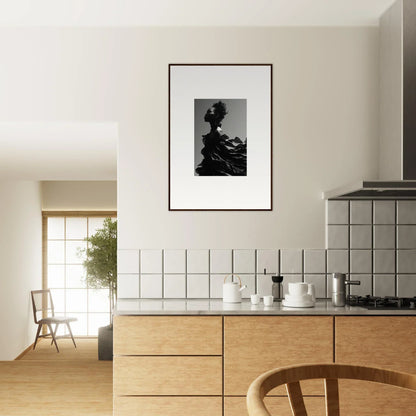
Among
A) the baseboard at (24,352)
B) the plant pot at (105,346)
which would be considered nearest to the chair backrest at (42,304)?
the baseboard at (24,352)

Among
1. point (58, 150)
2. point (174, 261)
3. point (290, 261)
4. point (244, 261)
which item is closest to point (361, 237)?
point (290, 261)

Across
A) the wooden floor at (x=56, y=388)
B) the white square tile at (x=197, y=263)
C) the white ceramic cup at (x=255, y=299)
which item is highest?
the white square tile at (x=197, y=263)

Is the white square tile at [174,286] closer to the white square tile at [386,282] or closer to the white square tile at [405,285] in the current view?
the white square tile at [386,282]

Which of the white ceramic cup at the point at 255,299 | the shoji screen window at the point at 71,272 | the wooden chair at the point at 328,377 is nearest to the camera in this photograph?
the wooden chair at the point at 328,377

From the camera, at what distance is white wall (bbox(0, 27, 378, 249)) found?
3203 millimetres

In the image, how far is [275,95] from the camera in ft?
10.6

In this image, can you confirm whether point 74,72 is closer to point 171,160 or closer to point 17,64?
point 17,64

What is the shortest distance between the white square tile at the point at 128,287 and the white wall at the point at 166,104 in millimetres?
200

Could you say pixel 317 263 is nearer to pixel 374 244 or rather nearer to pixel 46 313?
pixel 374 244

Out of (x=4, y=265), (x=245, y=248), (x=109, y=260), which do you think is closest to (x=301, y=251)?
(x=245, y=248)

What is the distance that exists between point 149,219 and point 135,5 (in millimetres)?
1247

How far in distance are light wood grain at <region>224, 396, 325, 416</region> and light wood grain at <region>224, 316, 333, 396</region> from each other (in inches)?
1.3

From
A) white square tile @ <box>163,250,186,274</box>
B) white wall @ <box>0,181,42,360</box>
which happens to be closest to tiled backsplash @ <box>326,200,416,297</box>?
white square tile @ <box>163,250,186,274</box>

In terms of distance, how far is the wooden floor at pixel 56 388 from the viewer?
3.34 m
